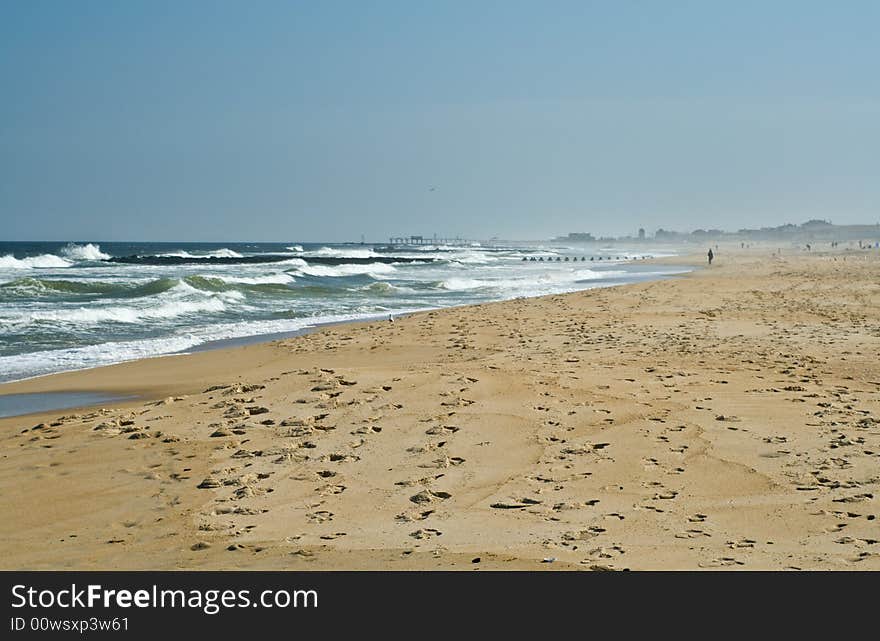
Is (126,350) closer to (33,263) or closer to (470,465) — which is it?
(470,465)

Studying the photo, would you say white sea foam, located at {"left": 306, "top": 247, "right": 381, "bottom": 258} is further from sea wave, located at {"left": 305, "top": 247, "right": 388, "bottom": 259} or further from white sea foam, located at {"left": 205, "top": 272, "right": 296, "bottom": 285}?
white sea foam, located at {"left": 205, "top": 272, "right": 296, "bottom": 285}

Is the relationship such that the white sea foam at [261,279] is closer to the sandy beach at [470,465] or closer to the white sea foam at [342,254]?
the sandy beach at [470,465]

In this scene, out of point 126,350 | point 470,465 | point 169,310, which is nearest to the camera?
point 470,465

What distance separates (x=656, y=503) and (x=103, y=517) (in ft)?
11.6

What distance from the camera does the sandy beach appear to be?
4.46m

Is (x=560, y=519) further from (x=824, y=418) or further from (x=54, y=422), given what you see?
(x=54, y=422)

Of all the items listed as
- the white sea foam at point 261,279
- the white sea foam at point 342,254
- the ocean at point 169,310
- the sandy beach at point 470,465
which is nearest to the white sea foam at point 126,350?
the ocean at point 169,310

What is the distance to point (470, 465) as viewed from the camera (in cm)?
609

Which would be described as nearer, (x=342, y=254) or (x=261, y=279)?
(x=261, y=279)

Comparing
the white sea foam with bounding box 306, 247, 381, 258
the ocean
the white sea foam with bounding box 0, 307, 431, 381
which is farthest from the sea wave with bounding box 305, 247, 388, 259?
the white sea foam with bounding box 0, 307, 431, 381

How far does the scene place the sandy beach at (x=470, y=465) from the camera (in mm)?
4465

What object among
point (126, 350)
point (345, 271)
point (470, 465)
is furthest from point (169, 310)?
point (345, 271)
